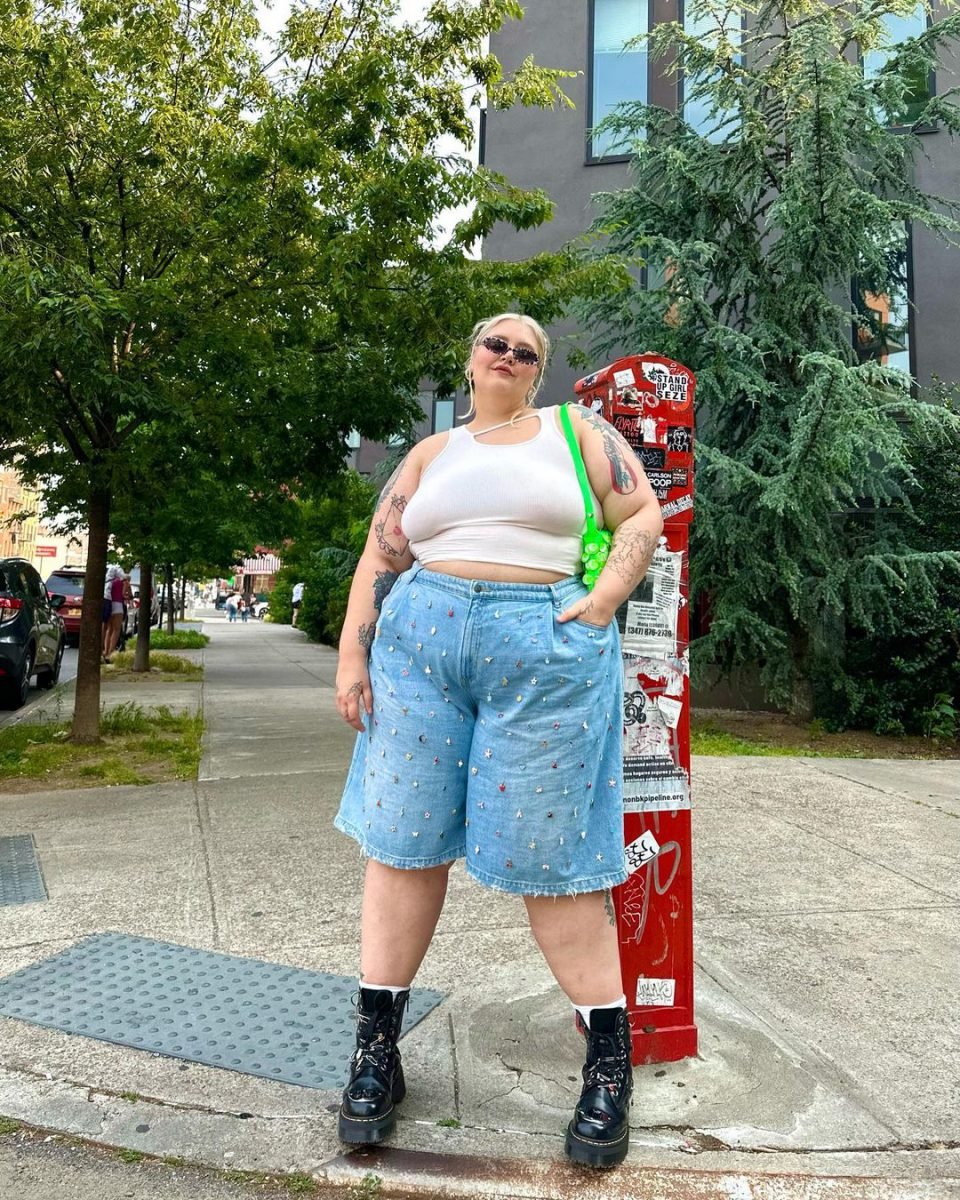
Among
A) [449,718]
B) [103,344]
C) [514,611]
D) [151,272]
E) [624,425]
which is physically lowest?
[449,718]

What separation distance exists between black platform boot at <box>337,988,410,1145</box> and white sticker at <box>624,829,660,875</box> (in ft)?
2.16

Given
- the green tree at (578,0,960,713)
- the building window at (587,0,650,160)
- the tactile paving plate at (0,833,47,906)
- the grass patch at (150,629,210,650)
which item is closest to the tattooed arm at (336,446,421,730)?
the tactile paving plate at (0,833,47,906)

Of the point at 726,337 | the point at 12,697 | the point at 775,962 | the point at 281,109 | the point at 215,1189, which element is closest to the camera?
the point at 215,1189

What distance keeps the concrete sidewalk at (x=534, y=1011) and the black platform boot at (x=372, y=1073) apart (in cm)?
5

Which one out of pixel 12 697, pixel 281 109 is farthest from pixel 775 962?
pixel 12 697

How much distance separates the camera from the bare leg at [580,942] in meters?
2.20

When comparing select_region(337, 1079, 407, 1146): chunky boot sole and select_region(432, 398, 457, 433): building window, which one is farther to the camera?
select_region(432, 398, 457, 433): building window

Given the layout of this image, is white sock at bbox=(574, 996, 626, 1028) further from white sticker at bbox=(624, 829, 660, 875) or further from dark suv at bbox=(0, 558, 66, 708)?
dark suv at bbox=(0, 558, 66, 708)

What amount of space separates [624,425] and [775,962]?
6.82ft

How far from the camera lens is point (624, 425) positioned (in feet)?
8.24

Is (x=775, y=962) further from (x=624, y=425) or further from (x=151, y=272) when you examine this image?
(x=151, y=272)

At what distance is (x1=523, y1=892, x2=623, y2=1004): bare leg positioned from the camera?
2.20 meters

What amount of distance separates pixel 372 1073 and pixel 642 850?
2.81 feet

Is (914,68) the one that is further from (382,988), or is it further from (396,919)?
(382,988)
